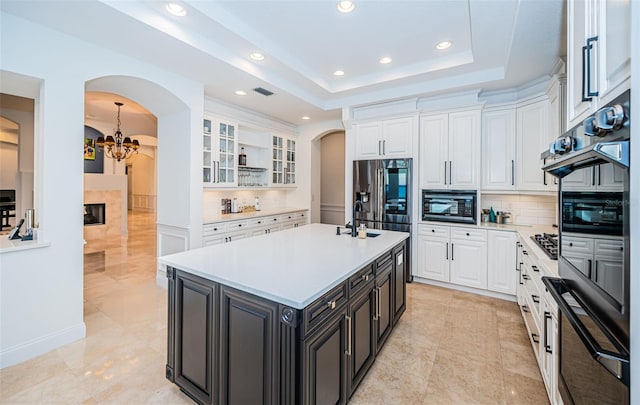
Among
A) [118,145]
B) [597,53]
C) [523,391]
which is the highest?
[118,145]

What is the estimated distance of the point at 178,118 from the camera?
12.5ft

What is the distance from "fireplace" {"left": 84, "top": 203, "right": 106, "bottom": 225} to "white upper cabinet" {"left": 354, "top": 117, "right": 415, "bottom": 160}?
7.31m

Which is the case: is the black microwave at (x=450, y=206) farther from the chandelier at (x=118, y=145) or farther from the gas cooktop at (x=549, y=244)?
the chandelier at (x=118, y=145)

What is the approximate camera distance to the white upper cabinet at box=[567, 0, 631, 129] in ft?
2.65

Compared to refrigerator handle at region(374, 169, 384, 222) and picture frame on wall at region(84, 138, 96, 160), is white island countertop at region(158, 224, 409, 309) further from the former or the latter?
picture frame on wall at region(84, 138, 96, 160)

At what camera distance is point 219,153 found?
4535 mm

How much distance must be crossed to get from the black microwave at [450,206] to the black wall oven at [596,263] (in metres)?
2.67

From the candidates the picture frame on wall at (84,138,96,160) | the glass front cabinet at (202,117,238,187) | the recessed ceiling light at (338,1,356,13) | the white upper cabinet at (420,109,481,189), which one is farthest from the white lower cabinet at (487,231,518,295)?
the picture frame on wall at (84,138,96,160)

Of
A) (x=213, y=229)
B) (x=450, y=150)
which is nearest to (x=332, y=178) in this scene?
(x=450, y=150)

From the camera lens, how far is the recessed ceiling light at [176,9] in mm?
2375

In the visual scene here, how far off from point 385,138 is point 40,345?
4.57m

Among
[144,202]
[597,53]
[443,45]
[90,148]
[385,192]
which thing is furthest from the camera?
[144,202]

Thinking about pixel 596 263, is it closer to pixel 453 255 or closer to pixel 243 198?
pixel 453 255

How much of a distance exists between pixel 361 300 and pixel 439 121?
325 cm
